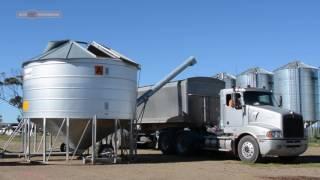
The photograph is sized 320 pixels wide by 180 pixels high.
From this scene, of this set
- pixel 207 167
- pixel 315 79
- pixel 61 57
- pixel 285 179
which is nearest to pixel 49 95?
pixel 61 57

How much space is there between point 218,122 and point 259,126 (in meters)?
4.13

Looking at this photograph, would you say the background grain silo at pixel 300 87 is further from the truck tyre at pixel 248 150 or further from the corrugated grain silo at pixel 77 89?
the corrugated grain silo at pixel 77 89

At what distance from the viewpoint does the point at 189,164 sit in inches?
861

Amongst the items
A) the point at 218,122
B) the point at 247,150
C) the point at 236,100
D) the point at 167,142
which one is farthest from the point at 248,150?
the point at 167,142

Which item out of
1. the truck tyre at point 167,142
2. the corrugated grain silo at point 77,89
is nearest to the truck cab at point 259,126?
the truck tyre at point 167,142

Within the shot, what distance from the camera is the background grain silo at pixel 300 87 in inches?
1715

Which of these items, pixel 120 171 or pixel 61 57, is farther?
pixel 61 57

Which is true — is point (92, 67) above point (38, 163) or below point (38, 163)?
above

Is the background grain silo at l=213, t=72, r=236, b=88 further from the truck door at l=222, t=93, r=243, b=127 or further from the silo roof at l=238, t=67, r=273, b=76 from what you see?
the truck door at l=222, t=93, r=243, b=127

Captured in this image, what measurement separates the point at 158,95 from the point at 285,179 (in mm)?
13166

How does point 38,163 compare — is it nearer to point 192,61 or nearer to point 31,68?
point 31,68

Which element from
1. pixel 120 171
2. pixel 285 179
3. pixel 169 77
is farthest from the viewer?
pixel 169 77

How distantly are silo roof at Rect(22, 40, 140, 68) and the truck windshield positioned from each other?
4973mm

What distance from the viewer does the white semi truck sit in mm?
22328
